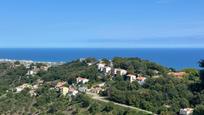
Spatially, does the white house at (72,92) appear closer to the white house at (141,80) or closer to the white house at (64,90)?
the white house at (64,90)

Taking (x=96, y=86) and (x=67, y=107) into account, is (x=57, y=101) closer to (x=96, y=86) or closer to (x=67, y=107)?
(x=67, y=107)

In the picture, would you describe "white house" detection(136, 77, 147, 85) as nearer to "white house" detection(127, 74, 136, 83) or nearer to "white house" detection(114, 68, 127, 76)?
"white house" detection(127, 74, 136, 83)

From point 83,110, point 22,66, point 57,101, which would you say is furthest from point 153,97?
point 22,66

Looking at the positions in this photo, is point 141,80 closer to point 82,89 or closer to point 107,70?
point 82,89

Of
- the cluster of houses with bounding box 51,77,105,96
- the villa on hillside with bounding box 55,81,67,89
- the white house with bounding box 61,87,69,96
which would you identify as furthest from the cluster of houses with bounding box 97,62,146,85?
the white house with bounding box 61,87,69,96

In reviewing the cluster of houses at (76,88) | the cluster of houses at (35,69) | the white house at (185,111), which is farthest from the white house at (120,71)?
the white house at (185,111)

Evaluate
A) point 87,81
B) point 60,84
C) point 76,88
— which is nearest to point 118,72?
point 87,81
